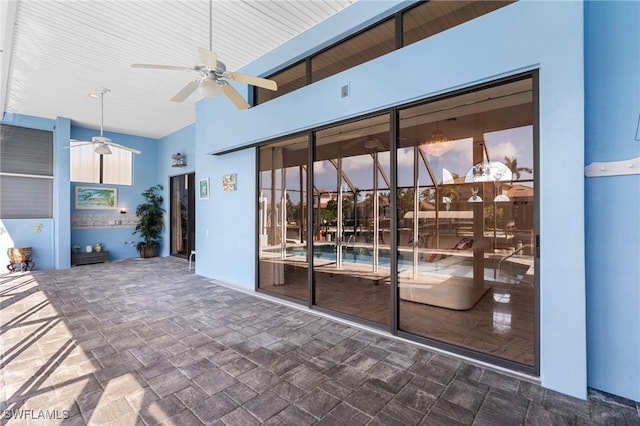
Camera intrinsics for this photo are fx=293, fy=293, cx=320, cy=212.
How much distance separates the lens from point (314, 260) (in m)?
4.26

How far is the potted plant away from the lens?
8844mm

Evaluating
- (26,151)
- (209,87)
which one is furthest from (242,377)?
(26,151)

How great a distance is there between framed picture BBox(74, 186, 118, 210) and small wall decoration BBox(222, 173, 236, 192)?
5.06 m

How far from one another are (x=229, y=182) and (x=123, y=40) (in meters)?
2.61

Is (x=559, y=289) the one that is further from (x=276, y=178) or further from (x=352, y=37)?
(x=276, y=178)

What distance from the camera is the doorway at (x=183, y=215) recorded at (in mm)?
8250

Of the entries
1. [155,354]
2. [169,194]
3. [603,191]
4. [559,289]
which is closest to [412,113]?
[603,191]

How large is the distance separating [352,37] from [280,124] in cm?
149

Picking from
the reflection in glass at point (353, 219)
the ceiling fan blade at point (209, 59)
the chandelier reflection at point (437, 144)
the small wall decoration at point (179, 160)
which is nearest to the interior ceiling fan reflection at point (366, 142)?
the reflection in glass at point (353, 219)

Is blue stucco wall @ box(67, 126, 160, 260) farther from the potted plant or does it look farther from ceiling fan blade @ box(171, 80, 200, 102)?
ceiling fan blade @ box(171, 80, 200, 102)

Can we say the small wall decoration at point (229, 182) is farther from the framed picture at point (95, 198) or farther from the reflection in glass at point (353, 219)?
the framed picture at point (95, 198)

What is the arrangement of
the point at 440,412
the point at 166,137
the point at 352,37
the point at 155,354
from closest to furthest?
the point at 440,412 < the point at 155,354 < the point at 352,37 < the point at 166,137

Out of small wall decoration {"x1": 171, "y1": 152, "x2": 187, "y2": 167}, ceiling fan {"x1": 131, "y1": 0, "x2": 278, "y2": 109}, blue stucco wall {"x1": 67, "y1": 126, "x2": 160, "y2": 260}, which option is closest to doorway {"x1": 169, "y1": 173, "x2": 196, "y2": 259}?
small wall decoration {"x1": 171, "y1": 152, "x2": 187, "y2": 167}

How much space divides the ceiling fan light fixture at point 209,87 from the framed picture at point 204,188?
3.17 meters
